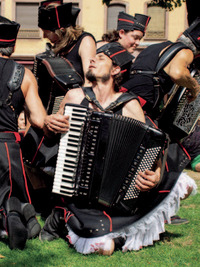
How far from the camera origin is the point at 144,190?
168 inches

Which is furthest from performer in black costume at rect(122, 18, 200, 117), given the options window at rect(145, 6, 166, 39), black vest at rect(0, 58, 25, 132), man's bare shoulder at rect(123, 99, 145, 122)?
window at rect(145, 6, 166, 39)

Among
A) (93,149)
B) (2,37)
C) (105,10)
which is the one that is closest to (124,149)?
(93,149)

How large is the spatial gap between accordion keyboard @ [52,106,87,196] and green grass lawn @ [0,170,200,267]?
1.86ft

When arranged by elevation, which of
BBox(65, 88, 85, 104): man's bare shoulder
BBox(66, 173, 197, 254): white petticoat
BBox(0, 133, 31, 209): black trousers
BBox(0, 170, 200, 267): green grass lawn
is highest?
BBox(65, 88, 85, 104): man's bare shoulder

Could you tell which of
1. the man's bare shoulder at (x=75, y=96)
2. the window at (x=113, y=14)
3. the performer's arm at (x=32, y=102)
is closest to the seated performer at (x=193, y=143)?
the man's bare shoulder at (x=75, y=96)

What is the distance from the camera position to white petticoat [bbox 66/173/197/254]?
423 centimetres

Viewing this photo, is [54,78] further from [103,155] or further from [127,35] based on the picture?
[127,35]

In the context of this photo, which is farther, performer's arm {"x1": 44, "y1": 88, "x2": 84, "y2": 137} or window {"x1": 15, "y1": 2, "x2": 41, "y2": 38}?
window {"x1": 15, "y1": 2, "x2": 41, "y2": 38}

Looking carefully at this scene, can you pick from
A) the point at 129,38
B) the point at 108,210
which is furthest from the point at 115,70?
the point at 129,38

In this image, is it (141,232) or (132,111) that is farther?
(132,111)

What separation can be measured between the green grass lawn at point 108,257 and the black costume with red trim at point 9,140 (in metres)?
0.50

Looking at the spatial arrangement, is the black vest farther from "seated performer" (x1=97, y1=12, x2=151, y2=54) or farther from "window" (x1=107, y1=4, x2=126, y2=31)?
"window" (x1=107, y1=4, x2=126, y2=31)

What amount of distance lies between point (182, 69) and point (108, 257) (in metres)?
1.92

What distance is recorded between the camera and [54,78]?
505 centimetres
